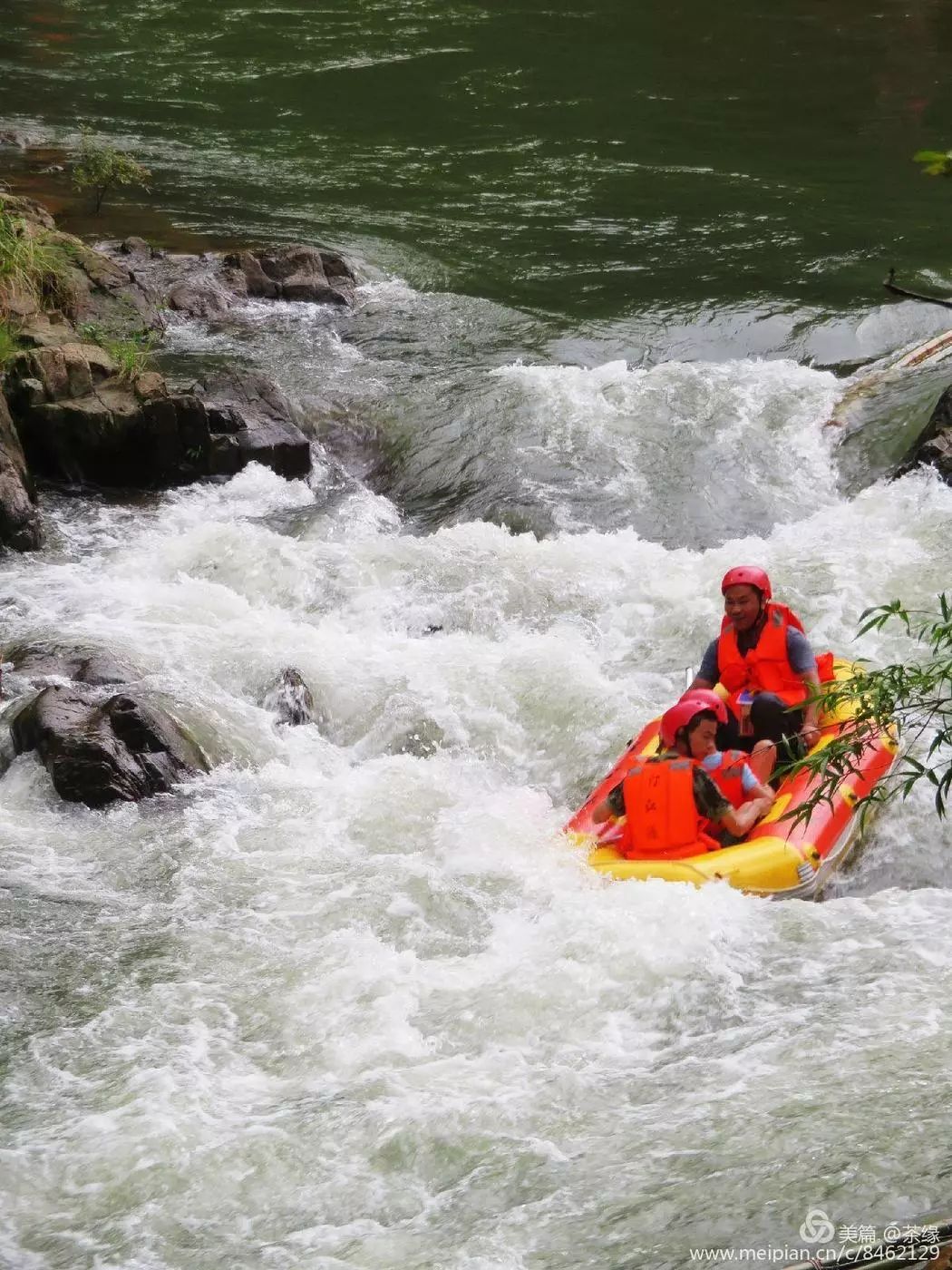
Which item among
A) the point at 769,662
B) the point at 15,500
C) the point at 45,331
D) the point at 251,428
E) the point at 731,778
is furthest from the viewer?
the point at 45,331

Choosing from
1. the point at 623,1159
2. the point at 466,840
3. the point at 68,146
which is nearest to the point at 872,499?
the point at 466,840

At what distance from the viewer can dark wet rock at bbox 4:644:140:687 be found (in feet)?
23.5

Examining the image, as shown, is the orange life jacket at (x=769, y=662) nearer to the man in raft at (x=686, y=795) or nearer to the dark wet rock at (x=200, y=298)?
the man in raft at (x=686, y=795)

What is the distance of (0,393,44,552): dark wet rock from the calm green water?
473cm

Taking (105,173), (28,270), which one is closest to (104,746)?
(28,270)

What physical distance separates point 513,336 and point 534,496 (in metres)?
2.47

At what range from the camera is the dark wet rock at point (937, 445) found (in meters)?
9.23

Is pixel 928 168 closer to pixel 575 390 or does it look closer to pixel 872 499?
pixel 872 499

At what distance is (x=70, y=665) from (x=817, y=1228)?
477 cm

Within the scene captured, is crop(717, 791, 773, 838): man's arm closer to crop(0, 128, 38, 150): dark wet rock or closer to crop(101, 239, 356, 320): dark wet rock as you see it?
crop(101, 239, 356, 320): dark wet rock

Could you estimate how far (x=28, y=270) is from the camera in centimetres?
1057

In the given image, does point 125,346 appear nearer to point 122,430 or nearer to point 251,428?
point 122,430

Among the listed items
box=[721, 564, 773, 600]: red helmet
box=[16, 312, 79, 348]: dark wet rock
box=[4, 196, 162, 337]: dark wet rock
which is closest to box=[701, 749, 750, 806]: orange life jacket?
box=[721, 564, 773, 600]: red helmet

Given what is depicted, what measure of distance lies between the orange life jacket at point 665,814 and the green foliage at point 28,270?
635 centimetres
